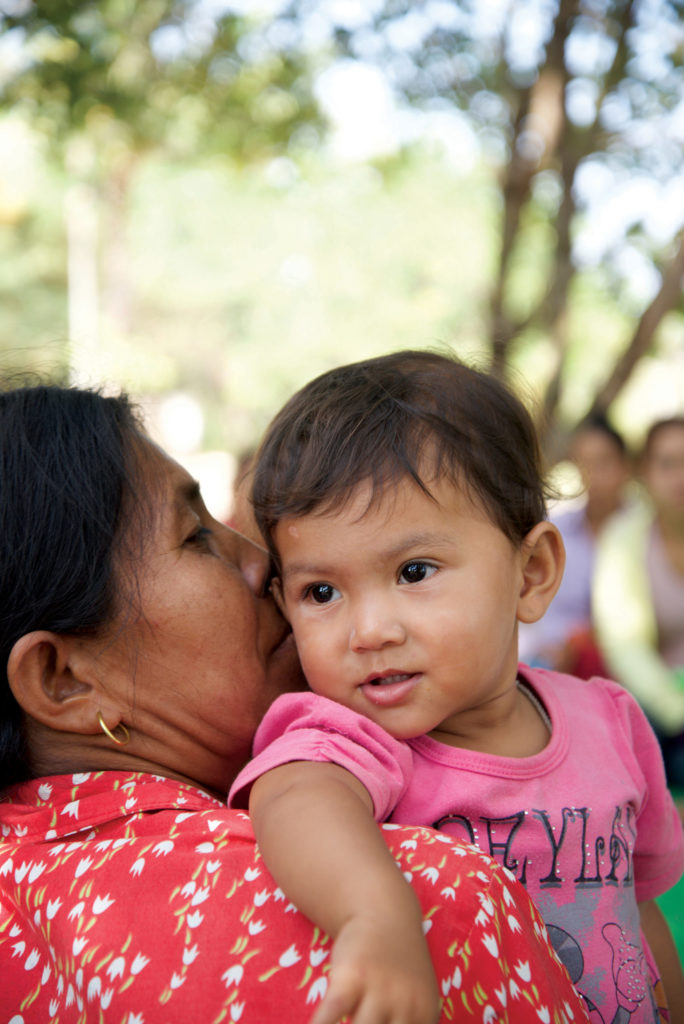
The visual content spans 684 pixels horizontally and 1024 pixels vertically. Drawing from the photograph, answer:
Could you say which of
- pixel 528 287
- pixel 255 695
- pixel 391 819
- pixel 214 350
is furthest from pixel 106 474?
pixel 214 350

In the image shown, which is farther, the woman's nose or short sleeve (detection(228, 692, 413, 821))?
the woman's nose

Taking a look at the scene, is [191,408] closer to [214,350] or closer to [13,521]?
[214,350]

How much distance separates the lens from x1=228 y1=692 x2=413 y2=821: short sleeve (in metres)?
1.38

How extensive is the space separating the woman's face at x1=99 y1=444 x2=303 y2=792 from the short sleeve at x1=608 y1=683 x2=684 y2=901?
2.20ft

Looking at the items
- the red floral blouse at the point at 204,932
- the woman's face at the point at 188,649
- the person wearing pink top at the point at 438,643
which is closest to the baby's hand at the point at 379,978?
the red floral blouse at the point at 204,932

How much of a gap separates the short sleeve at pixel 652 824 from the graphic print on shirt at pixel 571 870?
0.79 ft

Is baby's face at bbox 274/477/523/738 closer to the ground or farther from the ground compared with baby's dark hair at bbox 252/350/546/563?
closer to the ground

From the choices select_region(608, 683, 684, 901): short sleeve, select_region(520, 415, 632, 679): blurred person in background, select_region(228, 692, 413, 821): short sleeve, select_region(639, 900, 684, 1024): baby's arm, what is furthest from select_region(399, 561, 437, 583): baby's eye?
select_region(520, 415, 632, 679): blurred person in background

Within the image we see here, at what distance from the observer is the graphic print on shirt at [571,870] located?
1559mm

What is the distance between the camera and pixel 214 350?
38562 millimetres

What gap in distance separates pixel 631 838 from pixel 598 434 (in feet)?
17.1

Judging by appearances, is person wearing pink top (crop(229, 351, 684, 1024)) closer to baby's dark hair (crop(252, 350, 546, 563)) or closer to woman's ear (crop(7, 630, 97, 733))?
baby's dark hair (crop(252, 350, 546, 563))

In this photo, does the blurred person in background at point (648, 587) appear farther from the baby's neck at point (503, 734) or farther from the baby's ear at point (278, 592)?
the baby's ear at point (278, 592)

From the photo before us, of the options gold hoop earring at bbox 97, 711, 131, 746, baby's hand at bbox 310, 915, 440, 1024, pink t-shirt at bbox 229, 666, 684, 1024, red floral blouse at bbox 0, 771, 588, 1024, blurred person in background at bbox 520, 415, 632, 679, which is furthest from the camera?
blurred person in background at bbox 520, 415, 632, 679
